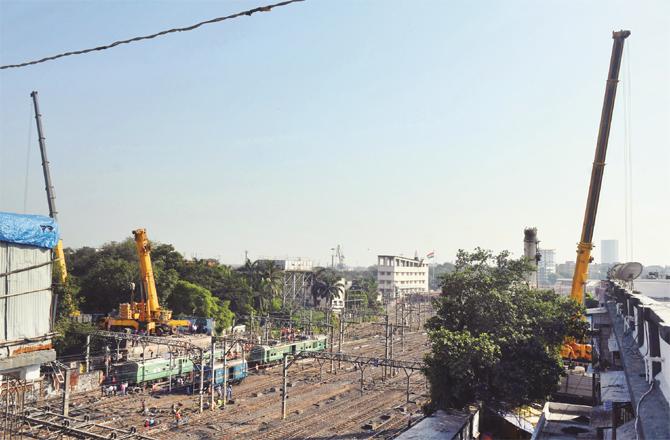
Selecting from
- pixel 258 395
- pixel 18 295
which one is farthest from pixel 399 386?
pixel 18 295

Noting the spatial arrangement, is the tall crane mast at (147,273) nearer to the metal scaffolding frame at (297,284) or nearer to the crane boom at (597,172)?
the crane boom at (597,172)

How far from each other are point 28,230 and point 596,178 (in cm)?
3179

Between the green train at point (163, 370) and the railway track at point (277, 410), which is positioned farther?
the green train at point (163, 370)

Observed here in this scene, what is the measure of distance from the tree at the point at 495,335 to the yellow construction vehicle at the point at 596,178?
299 inches

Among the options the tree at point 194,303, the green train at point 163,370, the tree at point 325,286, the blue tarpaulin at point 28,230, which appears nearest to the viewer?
the blue tarpaulin at point 28,230

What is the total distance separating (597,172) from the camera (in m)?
32.3

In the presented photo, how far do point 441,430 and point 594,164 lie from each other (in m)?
21.2

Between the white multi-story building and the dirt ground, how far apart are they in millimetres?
75203

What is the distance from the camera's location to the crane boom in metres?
32.3

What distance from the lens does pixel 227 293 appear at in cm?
6338

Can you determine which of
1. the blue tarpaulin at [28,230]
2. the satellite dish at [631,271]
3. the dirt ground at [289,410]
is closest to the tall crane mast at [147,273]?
the dirt ground at [289,410]

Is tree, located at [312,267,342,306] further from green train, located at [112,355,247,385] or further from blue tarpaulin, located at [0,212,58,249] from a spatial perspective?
blue tarpaulin, located at [0,212,58,249]

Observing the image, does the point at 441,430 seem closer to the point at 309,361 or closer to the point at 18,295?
the point at 18,295

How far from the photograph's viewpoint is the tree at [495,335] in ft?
69.7
